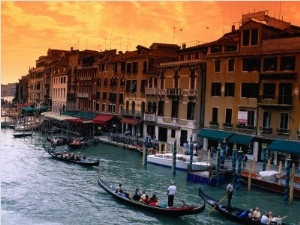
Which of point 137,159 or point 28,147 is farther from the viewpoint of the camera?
point 28,147

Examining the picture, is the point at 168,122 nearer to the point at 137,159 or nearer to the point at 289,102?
the point at 137,159

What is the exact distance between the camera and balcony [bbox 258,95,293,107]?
2644 centimetres

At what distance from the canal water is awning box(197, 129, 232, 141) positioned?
4.89 meters

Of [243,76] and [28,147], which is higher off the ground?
[243,76]

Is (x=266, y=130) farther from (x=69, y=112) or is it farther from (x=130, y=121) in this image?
(x=69, y=112)

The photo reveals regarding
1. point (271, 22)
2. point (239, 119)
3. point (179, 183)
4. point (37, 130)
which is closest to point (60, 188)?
point (179, 183)

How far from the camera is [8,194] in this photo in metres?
20.8

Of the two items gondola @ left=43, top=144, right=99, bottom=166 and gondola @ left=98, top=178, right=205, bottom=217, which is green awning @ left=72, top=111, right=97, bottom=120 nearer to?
gondola @ left=43, top=144, right=99, bottom=166

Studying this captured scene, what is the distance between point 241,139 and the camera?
28.8 m

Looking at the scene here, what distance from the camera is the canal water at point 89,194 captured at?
17328 mm

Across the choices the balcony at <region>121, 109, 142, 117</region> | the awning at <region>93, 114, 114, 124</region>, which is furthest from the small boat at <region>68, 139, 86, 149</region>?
the awning at <region>93, 114, 114, 124</region>

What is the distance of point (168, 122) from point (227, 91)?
26.0 feet

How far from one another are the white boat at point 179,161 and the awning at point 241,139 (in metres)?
3.13

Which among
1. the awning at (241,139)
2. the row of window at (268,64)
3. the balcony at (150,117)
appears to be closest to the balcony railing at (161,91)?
the balcony at (150,117)
